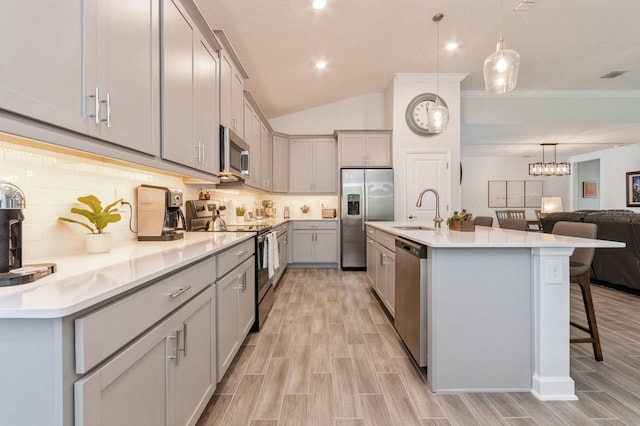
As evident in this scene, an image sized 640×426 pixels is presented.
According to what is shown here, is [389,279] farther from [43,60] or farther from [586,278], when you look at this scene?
[43,60]

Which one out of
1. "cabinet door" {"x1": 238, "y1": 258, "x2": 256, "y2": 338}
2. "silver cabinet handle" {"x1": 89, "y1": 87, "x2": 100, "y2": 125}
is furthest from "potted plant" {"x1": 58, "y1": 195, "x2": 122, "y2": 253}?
"cabinet door" {"x1": 238, "y1": 258, "x2": 256, "y2": 338}

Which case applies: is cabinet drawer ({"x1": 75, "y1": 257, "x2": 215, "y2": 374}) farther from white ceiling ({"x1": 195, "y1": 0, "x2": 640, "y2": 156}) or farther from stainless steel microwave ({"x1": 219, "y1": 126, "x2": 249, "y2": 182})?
white ceiling ({"x1": 195, "y1": 0, "x2": 640, "y2": 156})

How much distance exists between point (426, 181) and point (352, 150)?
140cm

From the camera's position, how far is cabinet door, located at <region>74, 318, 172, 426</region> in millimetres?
791

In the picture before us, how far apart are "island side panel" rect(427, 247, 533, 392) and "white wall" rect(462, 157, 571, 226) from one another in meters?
8.73

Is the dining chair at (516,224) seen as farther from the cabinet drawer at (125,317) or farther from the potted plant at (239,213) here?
the cabinet drawer at (125,317)

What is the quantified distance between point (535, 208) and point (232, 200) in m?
9.84

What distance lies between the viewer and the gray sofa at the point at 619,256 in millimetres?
3756

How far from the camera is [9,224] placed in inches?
38.4

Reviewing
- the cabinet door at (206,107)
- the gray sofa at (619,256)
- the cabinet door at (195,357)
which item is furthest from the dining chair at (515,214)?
the cabinet door at (195,357)

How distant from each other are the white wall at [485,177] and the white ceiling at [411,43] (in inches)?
154

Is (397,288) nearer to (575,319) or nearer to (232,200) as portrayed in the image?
(575,319)

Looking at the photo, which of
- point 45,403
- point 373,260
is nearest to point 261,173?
point 373,260

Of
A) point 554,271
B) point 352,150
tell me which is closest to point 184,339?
point 554,271
